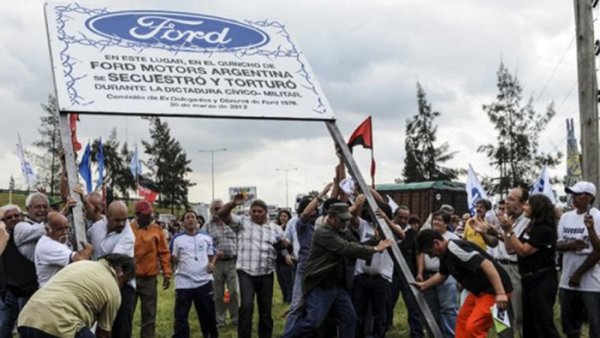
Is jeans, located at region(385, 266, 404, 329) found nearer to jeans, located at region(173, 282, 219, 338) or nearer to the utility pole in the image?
jeans, located at region(173, 282, 219, 338)

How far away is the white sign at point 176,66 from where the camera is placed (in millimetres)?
7184

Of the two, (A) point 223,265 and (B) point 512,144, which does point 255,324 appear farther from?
(B) point 512,144

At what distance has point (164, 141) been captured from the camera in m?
67.0

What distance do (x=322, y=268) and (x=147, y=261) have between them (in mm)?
2356


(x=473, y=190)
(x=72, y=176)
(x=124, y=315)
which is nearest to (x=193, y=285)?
(x=124, y=315)

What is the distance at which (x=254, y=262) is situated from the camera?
8.57 metres

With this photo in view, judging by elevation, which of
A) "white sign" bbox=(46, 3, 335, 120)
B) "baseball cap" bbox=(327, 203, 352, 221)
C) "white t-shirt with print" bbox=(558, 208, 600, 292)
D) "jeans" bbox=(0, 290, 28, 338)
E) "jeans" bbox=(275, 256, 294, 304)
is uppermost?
"white sign" bbox=(46, 3, 335, 120)

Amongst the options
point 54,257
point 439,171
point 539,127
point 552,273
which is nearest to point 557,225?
point 552,273

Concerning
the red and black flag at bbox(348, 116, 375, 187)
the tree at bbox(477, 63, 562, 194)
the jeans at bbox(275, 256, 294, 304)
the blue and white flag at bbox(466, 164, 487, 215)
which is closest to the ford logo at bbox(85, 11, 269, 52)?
the red and black flag at bbox(348, 116, 375, 187)

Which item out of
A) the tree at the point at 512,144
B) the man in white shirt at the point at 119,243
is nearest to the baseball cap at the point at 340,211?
the man in white shirt at the point at 119,243

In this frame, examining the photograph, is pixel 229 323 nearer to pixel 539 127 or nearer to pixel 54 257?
pixel 54 257

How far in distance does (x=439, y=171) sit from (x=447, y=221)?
44.5m

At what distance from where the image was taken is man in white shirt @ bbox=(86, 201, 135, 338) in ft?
22.7

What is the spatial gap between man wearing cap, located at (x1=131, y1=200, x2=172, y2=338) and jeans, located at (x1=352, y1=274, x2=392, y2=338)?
2527 mm
